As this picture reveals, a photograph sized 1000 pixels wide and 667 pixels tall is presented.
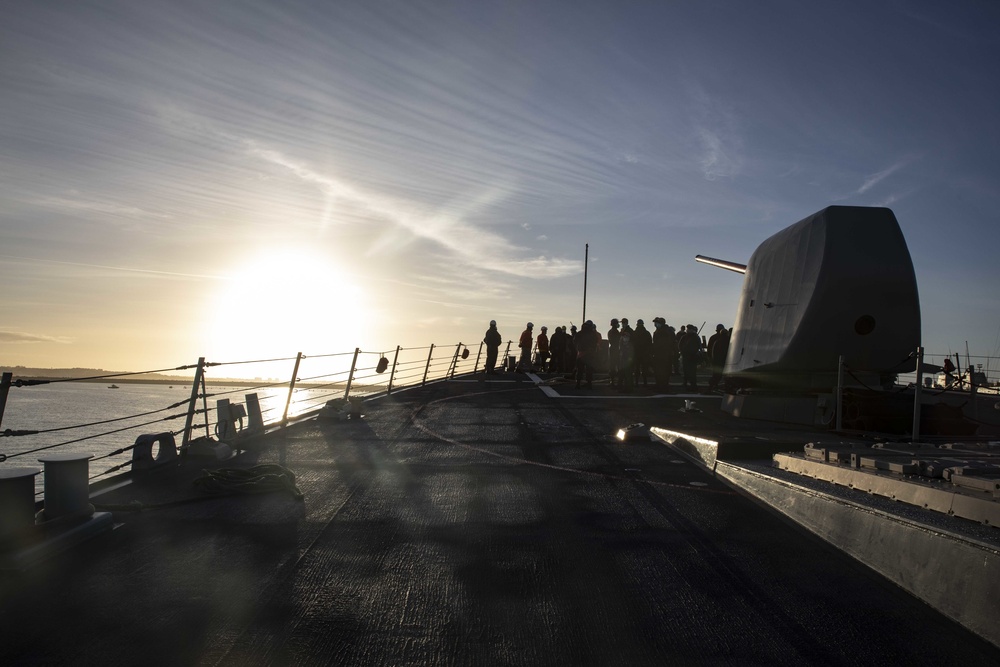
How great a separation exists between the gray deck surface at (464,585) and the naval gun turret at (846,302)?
5.29 m

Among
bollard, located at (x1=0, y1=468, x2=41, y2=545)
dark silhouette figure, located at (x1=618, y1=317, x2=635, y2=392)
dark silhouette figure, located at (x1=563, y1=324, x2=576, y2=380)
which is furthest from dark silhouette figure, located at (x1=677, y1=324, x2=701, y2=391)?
bollard, located at (x1=0, y1=468, x2=41, y2=545)

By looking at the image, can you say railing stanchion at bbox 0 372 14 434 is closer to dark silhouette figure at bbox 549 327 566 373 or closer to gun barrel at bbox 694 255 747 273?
gun barrel at bbox 694 255 747 273

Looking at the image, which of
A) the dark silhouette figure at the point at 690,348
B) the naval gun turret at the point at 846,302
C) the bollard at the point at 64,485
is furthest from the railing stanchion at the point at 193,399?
the dark silhouette figure at the point at 690,348

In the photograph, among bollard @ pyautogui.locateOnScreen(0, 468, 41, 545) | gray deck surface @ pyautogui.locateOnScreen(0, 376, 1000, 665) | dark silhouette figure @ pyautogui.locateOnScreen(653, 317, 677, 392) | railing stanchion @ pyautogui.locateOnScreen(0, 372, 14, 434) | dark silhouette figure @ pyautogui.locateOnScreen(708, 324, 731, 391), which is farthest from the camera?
dark silhouette figure @ pyautogui.locateOnScreen(653, 317, 677, 392)

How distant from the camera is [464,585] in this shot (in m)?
3.88

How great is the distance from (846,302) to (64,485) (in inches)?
407

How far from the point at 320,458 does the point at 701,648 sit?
19.0 ft

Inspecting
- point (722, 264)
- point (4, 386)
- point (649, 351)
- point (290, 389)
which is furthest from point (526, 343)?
point (4, 386)

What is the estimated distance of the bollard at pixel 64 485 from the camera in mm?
4613

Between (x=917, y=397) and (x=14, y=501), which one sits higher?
(x=917, y=397)

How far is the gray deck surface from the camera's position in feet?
10.1

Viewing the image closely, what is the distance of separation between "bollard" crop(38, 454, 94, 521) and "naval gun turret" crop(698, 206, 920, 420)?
990 centimetres

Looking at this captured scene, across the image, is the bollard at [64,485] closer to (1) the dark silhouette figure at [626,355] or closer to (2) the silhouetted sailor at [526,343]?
(1) the dark silhouette figure at [626,355]

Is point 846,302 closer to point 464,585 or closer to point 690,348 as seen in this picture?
point 464,585
